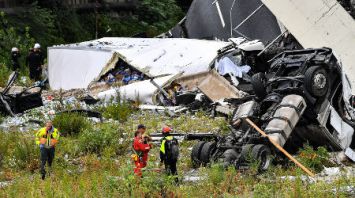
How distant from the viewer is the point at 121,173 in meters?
9.05

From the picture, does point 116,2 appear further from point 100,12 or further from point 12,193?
point 12,193

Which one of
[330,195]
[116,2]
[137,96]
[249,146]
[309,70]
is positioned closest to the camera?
[330,195]

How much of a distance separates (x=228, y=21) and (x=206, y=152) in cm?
874

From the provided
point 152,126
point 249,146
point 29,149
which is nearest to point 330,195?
point 249,146

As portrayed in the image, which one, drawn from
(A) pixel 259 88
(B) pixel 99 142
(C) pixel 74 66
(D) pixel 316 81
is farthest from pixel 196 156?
(C) pixel 74 66

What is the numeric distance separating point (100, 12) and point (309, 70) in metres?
17.6

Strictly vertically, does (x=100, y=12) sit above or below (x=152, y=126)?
above

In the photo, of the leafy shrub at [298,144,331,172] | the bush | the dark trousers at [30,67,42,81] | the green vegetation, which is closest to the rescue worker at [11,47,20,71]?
the green vegetation

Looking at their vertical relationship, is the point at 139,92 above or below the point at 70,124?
above

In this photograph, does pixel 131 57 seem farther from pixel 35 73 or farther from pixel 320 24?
pixel 320 24

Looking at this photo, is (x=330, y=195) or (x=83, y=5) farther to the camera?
(x=83, y=5)

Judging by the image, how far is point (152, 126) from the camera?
1446 cm

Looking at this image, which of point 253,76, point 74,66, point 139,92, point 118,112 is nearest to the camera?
point 253,76

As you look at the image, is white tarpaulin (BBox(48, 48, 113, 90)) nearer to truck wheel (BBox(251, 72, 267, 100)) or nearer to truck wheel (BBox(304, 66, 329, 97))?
truck wheel (BBox(251, 72, 267, 100))
